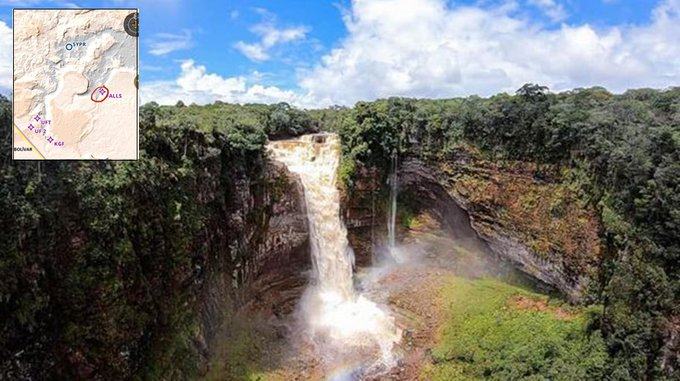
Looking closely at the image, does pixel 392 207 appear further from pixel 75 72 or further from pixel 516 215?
pixel 75 72

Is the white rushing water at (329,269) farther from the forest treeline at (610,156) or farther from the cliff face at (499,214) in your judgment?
the forest treeline at (610,156)

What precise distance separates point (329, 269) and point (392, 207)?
600 centimetres

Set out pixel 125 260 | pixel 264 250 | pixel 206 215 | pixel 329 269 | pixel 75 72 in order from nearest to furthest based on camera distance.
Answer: pixel 75 72
pixel 125 260
pixel 206 215
pixel 264 250
pixel 329 269

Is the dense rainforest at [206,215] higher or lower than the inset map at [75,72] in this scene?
lower

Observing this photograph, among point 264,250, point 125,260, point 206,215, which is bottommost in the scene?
point 264,250

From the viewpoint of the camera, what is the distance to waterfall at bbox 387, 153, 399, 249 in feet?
102

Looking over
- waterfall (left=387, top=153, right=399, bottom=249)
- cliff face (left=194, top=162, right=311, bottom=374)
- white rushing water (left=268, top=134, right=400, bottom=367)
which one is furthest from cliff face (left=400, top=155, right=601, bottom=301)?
cliff face (left=194, top=162, right=311, bottom=374)

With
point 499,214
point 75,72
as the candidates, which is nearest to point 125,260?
point 75,72

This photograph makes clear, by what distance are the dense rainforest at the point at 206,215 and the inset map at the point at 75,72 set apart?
2582 mm

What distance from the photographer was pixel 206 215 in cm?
2138

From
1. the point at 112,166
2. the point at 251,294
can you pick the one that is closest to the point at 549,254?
the point at 251,294

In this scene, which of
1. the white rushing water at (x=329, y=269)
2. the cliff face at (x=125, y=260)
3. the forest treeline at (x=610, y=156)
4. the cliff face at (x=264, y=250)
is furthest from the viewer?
the white rushing water at (x=329, y=269)

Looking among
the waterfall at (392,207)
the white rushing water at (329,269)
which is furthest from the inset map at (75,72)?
the waterfall at (392,207)

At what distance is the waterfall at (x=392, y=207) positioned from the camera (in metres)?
31.2
